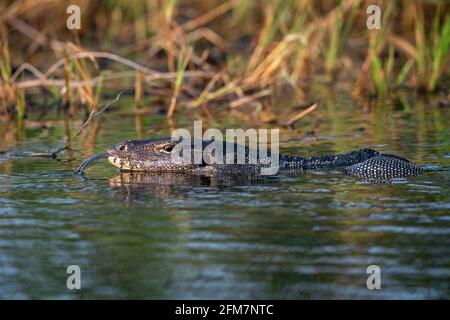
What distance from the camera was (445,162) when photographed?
9781 mm

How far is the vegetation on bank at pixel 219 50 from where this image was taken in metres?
13.9

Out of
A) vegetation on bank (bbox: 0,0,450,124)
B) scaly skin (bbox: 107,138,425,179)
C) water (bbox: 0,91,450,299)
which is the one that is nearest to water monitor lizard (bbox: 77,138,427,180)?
scaly skin (bbox: 107,138,425,179)

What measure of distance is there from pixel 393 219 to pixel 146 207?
205 centimetres

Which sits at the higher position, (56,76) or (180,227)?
(56,76)

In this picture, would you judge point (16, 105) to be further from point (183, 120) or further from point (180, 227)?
point (180, 227)

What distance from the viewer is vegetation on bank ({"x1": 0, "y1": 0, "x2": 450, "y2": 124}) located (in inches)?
547

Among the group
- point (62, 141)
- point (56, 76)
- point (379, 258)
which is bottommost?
point (379, 258)

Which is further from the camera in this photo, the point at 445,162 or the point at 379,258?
the point at 445,162

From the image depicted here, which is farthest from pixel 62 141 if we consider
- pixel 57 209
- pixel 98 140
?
pixel 57 209

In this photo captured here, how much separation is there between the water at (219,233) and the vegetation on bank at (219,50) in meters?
1.85

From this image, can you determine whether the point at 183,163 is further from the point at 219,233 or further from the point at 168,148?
the point at 219,233

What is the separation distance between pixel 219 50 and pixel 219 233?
12042 millimetres

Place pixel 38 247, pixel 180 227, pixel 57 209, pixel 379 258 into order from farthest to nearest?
pixel 57 209 → pixel 180 227 → pixel 38 247 → pixel 379 258

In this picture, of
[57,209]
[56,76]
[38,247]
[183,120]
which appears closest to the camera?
[38,247]
